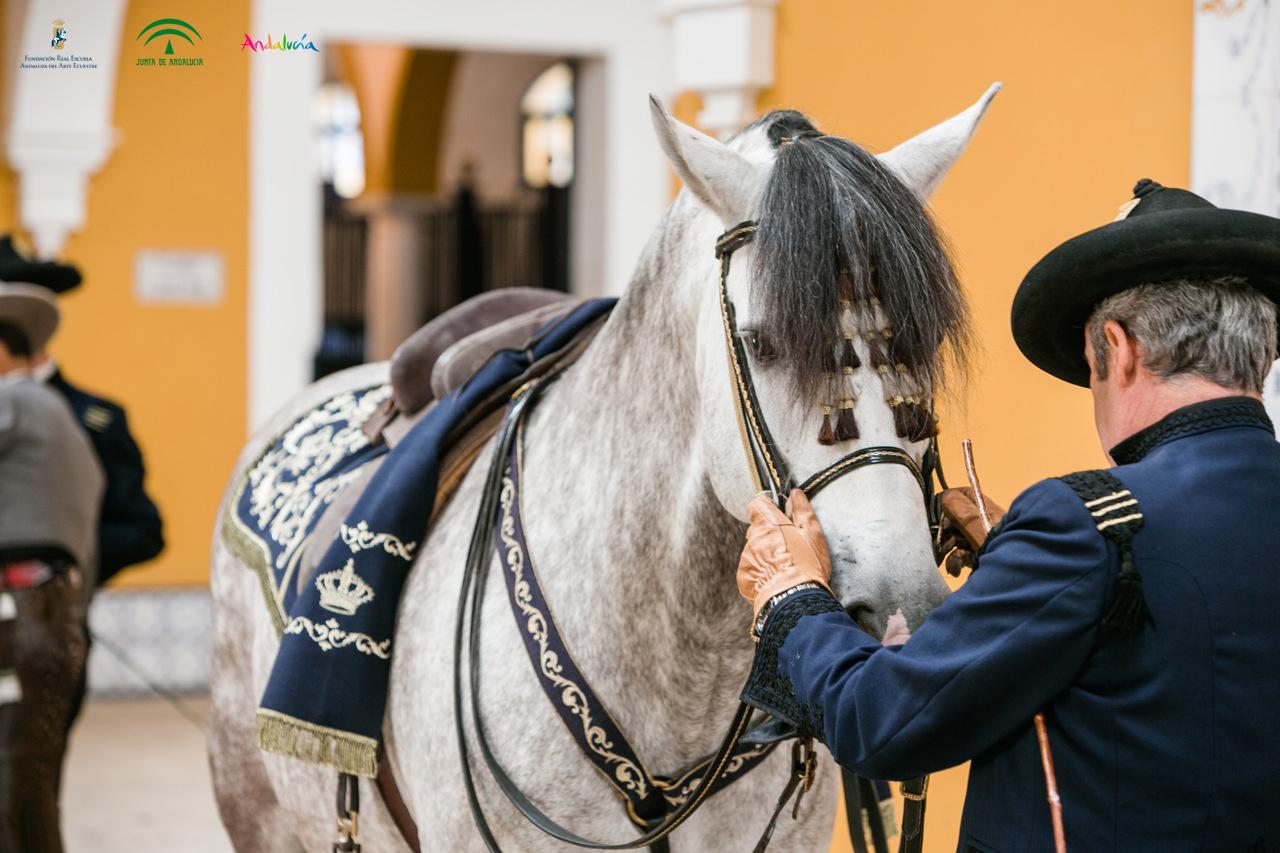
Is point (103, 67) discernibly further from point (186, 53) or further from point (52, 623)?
point (52, 623)

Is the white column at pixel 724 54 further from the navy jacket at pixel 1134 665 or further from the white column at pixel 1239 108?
the navy jacket at pixel 1134 665

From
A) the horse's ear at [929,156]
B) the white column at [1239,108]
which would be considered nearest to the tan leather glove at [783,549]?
the horse's ear at [929,156]

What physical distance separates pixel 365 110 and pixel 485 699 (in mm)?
11107

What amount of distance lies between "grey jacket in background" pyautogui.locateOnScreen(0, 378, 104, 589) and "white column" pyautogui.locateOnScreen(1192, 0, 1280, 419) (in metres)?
2.79

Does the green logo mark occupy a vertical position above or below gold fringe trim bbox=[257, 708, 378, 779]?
above

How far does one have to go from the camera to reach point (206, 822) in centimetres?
555

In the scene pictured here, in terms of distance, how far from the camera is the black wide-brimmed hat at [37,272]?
14.7ft

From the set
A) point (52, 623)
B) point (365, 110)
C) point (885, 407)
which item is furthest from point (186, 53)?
point (885, 407)

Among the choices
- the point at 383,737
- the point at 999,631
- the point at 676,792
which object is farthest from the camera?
the point at 383,737

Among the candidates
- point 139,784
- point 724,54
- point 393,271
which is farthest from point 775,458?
point 393,271

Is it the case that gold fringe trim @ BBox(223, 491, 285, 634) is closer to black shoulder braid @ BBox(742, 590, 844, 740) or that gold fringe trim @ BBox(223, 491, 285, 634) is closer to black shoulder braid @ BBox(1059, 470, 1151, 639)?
black shoulder braid @ BBox(742, 590, 844, 740)

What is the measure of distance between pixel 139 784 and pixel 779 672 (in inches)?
201

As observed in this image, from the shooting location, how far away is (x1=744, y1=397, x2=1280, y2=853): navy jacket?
4.37 feet

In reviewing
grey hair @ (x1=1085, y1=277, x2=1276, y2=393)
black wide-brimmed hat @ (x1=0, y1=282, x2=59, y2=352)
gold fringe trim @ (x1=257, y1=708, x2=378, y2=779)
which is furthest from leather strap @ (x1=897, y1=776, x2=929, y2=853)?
black wide-brimmed hat @ (x1=0, y1=282, x2=59, y2=352)
